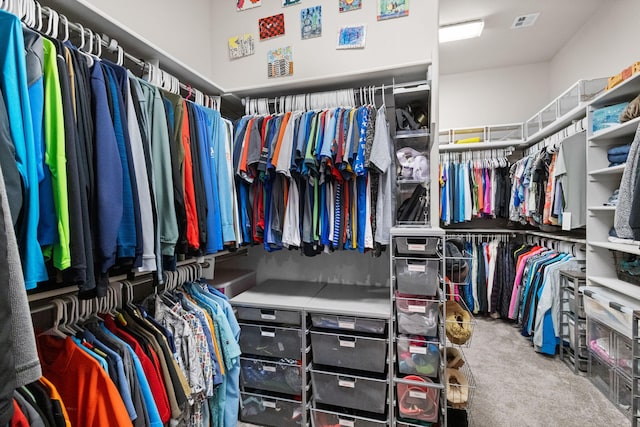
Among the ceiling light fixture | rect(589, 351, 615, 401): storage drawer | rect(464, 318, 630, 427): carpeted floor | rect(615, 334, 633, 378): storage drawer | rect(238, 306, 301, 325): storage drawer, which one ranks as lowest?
rect(464, 318, 630, 427): carpeted floor

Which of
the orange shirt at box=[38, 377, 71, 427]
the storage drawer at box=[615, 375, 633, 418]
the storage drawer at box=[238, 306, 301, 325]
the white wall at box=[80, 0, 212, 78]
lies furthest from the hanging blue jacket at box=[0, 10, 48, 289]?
the storage drawer at box=[615, 375, 633, 418]

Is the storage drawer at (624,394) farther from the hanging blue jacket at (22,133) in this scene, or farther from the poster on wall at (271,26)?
the poster on wall at (271,26)

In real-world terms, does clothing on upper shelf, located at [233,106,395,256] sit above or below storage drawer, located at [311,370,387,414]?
above

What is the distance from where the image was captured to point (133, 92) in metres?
1.22

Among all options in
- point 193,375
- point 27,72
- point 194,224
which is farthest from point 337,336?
point 27,72

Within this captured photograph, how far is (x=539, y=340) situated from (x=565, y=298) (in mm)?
457

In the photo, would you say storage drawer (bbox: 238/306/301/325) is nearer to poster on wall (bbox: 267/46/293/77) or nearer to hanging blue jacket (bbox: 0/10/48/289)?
hanging blue jacket (bbox: 0/10/48/289)

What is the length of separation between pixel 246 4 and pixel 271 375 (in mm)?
2694

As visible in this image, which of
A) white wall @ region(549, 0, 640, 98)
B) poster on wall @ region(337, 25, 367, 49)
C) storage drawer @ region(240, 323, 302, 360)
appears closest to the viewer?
storage drawer @ region(240, 323, 302, 360)

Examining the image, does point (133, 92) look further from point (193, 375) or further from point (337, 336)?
point (337, 336)

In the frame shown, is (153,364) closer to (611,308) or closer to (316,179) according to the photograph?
(316,179)

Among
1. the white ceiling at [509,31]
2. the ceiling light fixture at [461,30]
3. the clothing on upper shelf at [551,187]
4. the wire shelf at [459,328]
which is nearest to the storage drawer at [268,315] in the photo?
the wire shelf at [459,328]

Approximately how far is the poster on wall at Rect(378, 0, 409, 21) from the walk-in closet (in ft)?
0.04

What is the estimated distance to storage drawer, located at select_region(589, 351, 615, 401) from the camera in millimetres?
2043
